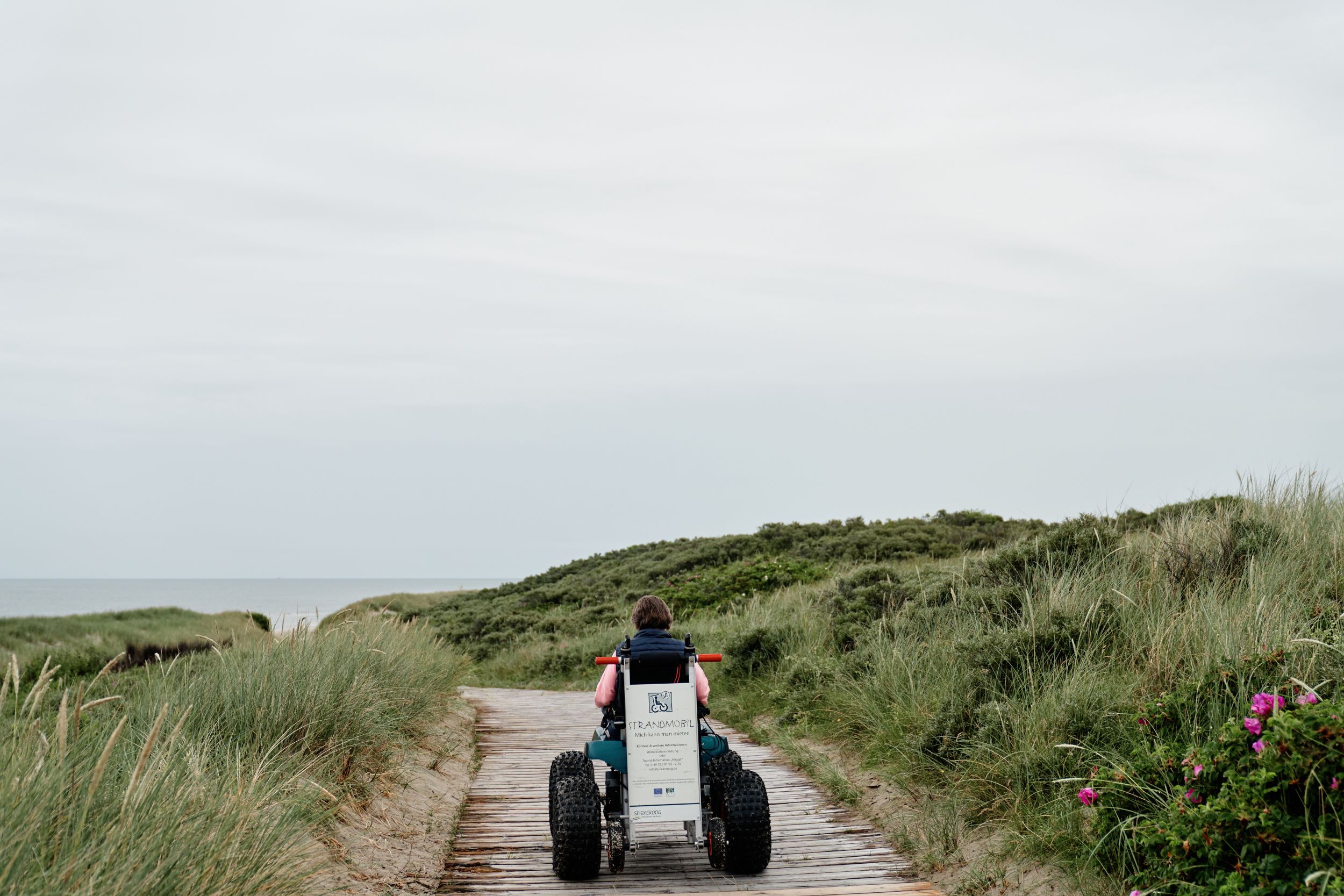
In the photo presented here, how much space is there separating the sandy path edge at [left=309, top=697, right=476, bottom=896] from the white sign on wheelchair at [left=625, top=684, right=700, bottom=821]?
1280 millimetres

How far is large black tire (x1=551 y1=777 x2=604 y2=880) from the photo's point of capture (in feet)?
17.5

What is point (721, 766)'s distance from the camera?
5.77 m

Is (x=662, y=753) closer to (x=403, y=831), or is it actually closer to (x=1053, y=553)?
(x=403, y=831)

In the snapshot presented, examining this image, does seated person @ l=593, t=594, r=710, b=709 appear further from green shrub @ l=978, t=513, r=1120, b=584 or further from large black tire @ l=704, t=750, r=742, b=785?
green shrub @ l=978, t=513, r=1120, b=584

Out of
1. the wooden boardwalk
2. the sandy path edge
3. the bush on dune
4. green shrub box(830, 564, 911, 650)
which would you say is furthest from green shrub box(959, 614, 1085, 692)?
the bush on dune

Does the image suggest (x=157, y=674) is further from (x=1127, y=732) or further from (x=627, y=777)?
(x=1127, y=732)

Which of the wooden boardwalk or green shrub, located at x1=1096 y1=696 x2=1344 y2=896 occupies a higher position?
green shrub, located at x1=1096 y1=696 x2=1344 y2=896

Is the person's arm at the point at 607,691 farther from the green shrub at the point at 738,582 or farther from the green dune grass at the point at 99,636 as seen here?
the green shrub at the point at 738,582

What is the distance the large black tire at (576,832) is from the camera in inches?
210

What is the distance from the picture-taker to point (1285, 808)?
11.4 feet

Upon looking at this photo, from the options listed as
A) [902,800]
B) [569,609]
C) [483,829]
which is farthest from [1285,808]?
[569,609]

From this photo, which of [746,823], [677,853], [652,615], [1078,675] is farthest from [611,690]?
[1078,675]

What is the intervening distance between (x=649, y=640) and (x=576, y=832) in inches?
44.7

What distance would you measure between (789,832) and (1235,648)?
A: 298 centimetres
